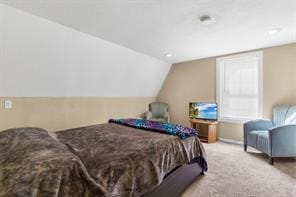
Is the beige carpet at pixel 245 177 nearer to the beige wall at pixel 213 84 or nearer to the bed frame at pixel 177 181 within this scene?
the bed frame at pixel 177 181

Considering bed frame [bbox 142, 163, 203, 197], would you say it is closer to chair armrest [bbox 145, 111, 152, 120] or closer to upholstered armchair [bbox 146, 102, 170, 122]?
chair armrest [bbox 145, 111, 152, 120]

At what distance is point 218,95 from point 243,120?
86 centimetres

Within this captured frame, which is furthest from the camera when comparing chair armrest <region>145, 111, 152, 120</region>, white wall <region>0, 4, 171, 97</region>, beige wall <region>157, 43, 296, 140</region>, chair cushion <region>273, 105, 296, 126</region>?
chair armrest <region>145, 111, 152, 120</region>

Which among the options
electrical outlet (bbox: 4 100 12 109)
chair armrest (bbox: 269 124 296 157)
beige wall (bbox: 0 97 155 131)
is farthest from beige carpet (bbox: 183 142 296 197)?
electrical outlet (bbox: 4 100 12 109)

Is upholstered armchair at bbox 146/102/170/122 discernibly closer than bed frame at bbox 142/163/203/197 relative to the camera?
No

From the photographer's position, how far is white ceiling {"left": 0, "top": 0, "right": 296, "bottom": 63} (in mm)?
2180

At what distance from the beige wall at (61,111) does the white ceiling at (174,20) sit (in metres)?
1.57

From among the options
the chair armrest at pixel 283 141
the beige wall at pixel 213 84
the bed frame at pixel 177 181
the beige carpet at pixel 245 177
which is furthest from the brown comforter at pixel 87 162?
the beige wall at pixel 213 84

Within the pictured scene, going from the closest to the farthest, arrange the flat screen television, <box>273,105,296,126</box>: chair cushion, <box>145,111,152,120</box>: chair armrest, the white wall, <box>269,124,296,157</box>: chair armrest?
the white wall → <box>269,124,296,157</box>: chair armrest → <box>273,105,296,126</box>: chair cushion → the flat screen television → <box>145,111,152,120</box>: chair armrest

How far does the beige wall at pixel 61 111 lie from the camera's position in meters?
3.03

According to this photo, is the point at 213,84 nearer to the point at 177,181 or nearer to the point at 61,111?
the point at 177,181

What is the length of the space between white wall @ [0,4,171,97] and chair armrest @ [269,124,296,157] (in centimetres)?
320

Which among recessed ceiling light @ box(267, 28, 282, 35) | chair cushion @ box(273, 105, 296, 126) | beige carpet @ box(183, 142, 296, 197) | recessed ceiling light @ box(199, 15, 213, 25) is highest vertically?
recessed ceiling light @ box(267, 28, 282, 35)

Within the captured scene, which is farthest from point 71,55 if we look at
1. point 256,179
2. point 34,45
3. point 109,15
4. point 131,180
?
point 256,179
